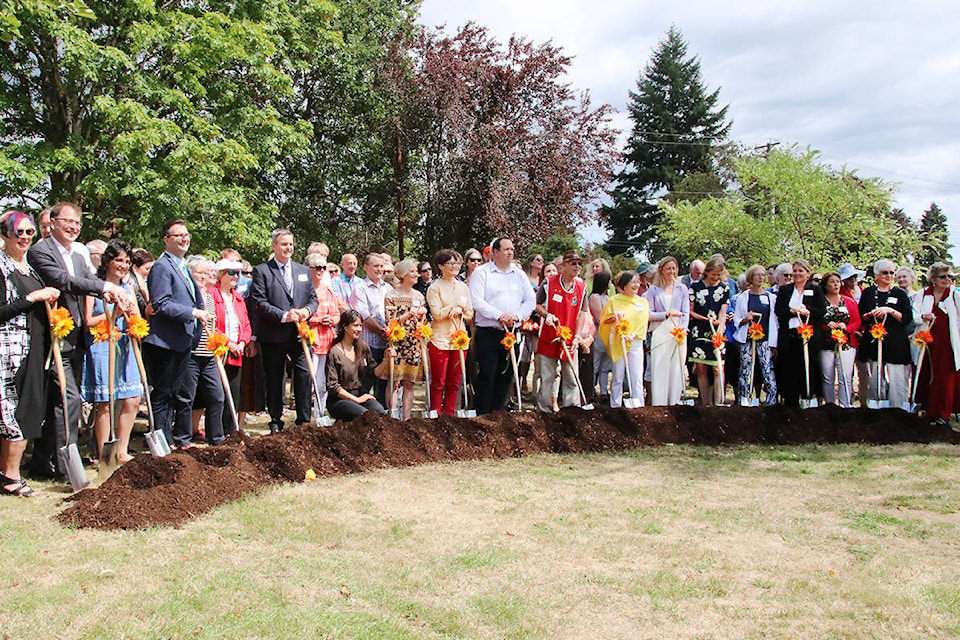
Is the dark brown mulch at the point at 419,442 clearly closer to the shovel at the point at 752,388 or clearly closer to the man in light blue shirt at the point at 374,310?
the shovel at the point at 752,388

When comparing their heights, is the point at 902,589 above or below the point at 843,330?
below

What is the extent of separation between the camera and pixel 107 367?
19.5ft

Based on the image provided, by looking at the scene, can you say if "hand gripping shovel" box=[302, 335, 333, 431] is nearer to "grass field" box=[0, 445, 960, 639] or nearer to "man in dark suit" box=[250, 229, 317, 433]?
"man in dark suit" box=[250, 229, 317, 433]

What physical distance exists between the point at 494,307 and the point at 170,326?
3.23m

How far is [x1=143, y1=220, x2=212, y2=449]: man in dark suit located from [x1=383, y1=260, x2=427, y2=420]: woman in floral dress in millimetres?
1967

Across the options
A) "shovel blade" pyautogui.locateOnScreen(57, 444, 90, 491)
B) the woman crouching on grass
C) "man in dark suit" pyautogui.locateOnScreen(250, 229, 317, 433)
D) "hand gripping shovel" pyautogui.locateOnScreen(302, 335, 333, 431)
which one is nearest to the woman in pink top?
"man in dark suit" pyautogui.locateOnScreen(250, 229, 317, 433)

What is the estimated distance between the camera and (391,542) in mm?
4258

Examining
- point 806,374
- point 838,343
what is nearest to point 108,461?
point 806,374

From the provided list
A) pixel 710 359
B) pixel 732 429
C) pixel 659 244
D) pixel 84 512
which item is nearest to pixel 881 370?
pixel 710 359

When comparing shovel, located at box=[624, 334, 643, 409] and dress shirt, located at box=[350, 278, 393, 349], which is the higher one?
dress shirt, located at box=[350, 278, 393, 349]

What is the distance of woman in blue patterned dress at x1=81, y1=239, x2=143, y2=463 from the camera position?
576cm

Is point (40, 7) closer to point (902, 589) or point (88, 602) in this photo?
point (88, 602)

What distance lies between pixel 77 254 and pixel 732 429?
6130 millimetres

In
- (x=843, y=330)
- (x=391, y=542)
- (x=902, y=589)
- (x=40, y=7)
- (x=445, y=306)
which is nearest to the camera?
(x=902, y=589)
